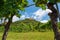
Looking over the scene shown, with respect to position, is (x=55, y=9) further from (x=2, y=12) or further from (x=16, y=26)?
(x=16, y=26)

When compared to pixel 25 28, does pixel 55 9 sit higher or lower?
higher

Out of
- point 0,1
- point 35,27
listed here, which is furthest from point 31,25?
point 0,1

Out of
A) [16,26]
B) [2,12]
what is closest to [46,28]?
[16,26]

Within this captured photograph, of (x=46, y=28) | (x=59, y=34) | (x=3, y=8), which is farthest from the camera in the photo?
(x=46, y=28)

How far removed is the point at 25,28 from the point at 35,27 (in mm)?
1682

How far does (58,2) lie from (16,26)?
31.8 m

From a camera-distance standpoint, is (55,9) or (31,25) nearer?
(55,9)

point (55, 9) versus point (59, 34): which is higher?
point (55, 9)

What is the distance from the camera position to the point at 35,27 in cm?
3928

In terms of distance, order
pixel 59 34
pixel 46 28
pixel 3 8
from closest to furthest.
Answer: pixel 59 34 < pixel 3 8 < pixel 46 28

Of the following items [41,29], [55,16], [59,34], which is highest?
[55,16]

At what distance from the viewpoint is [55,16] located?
28.1 feet

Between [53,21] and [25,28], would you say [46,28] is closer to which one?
[25,28]

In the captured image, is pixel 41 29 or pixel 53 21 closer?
pixel 53 21
